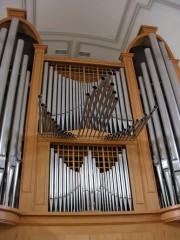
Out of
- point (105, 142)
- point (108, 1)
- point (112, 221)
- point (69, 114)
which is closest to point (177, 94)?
point (105, 142)

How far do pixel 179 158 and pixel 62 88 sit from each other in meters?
2.50

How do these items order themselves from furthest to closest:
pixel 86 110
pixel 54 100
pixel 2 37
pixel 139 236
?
pixel 2 37
pixel 54 100
pixel 86 110
pixel 139 236

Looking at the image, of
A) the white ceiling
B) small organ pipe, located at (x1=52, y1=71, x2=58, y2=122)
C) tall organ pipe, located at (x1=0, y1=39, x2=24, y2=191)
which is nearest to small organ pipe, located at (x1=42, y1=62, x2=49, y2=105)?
small organ pipe, located at (x1=52, y1=71, x2=58, y2=122)

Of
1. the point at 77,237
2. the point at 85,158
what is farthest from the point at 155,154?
the point at 77,237

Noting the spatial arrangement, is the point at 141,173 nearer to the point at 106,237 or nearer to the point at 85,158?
the point at 85,158

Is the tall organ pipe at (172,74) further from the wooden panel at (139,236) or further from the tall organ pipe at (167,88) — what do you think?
the wooden panel at (139,236)

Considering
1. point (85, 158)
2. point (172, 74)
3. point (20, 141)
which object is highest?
point (172, 74)

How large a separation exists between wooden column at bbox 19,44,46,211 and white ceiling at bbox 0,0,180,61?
186 centimetres

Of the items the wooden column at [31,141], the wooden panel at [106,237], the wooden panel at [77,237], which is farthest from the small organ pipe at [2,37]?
the wooden panel at [106,237]

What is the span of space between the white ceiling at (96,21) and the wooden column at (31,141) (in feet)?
6.11

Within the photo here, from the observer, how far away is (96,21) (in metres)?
7.14

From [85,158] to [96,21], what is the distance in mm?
4279

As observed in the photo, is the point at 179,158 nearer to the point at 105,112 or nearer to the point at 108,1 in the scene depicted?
the point at 105,112

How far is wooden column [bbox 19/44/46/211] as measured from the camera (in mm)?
3816
